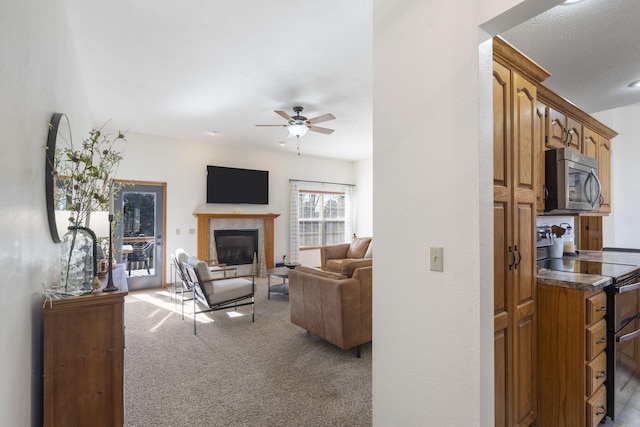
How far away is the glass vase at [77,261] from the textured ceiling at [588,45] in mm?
3144

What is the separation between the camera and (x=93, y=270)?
5.76 feet

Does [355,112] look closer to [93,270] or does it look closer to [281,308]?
[281,308]

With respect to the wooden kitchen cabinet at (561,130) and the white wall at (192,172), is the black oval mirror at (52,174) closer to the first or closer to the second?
the wooden kitchen cabinet at (561,130)

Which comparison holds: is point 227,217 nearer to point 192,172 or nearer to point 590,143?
point 192,172

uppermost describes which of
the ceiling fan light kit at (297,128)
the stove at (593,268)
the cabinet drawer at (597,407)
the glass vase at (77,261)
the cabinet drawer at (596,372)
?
the ceiling fan light kit at (297,128)

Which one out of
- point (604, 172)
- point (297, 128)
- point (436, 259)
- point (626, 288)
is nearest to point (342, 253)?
point (297, 128)

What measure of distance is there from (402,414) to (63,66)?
10.3 feet

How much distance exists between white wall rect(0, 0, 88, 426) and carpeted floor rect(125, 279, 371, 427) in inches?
36.8

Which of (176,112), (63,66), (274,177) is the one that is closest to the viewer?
(63,66)

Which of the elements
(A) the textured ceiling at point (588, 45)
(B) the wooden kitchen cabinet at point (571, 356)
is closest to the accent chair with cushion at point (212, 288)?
(B) the wooden kitchen cabinet at point (571, 356)

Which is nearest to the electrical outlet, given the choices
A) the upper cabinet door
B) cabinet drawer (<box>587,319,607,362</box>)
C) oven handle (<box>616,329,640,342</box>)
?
cabinet drawer (<box>587,319,607,362</box>)

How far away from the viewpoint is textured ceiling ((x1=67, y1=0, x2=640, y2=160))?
227 cm

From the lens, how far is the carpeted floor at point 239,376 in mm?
2145

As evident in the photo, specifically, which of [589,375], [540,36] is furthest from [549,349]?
[540,36]
